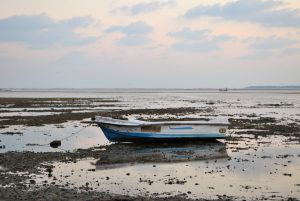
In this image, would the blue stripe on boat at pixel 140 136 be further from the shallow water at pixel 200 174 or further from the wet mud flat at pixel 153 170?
the shallow water at pixel 200 174

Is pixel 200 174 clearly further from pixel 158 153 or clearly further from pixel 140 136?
pixel 140 136

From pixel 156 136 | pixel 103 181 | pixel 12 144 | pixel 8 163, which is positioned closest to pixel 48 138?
pixel 12 144

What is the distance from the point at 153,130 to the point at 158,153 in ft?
10.3

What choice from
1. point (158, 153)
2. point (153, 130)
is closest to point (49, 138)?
point (153, 130)

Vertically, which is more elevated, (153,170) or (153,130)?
(153,130)

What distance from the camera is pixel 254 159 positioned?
18453 mm

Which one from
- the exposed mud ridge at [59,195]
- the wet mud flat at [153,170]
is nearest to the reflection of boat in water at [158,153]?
the wet mud flat at [153,170]

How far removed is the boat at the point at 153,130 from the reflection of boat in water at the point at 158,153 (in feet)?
1.37

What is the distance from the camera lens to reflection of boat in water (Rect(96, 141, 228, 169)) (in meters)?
18.4

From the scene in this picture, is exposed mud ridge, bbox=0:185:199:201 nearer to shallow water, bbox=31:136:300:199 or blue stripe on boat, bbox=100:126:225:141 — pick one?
shallow water, bbox=31:136:300:199

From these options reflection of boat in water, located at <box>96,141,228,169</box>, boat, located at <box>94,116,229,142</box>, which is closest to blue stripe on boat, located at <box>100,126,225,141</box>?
boat, located at <box>94,116,229,142</box>

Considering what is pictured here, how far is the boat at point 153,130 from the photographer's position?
2378 cm

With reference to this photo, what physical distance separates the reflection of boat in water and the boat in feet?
1.37

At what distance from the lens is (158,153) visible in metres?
20.8
